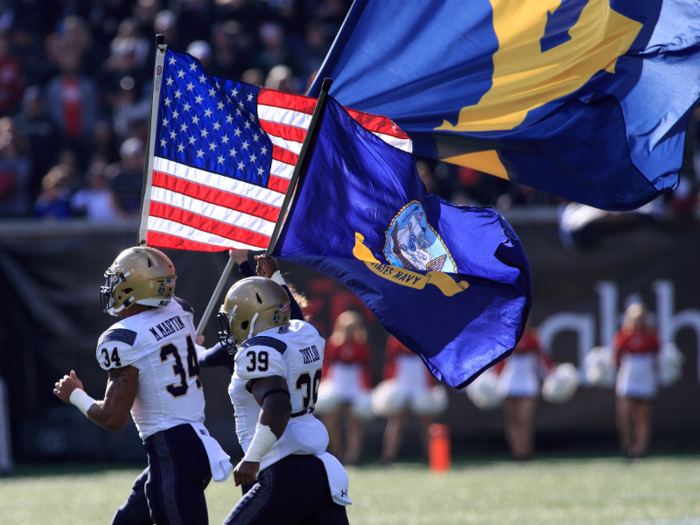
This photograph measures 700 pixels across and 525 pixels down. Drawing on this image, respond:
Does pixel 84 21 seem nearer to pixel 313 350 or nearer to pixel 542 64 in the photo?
pixel 542 64

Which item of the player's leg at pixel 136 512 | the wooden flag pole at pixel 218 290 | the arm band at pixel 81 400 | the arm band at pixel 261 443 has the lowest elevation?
the player's leg at pixel 136 512

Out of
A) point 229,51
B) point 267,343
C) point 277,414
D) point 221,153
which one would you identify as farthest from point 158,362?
point 229,51

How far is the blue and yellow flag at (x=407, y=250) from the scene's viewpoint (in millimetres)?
4746

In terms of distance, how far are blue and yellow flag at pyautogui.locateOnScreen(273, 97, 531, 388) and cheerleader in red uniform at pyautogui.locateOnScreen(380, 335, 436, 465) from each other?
22.4 feet

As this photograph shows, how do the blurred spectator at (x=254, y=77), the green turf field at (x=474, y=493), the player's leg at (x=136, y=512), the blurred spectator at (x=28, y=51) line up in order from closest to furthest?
the player's leg at (x=136, y=512), the green turf field at (x=474, y=493), the blurred spectator at (x=254, y=77), the blurred spectator at (x=28, y=51)

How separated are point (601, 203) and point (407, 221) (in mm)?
1350

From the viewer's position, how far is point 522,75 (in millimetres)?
6016

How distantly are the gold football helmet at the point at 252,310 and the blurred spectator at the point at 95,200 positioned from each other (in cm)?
766

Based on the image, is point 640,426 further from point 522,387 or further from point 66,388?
point 66,388

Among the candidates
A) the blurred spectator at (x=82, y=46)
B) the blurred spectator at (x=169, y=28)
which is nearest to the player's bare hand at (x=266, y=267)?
the blurred spectator at (x=169, y=28)

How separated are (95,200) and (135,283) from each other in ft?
24.6

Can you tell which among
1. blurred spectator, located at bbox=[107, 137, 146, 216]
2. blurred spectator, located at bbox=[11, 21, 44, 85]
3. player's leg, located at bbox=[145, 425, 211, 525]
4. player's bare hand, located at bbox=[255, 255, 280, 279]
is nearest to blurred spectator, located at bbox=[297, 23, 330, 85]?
blurred spectator, located at bbox=[107, 137, 146, 216]

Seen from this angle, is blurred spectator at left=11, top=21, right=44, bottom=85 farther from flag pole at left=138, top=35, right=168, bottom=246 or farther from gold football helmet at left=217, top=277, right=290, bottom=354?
gold football helmet at left=217, top=277, right=290, bottom=354

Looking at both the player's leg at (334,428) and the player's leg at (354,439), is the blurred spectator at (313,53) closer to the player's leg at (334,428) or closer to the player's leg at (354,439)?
the player's leg at (334,428)
